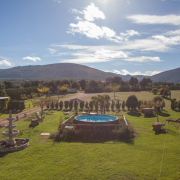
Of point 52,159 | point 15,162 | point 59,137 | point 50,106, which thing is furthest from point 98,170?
point 50,106

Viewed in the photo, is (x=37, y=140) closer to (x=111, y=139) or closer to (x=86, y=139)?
(x=86, y=139)

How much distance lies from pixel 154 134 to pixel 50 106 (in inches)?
857

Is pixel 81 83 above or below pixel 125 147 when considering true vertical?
above

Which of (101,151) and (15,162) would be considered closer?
(15,162)

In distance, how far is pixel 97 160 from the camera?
8.08 m

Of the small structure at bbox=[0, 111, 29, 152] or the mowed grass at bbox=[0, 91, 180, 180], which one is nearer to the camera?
the mowed grass at bbox=[0, 91, 180, 180]

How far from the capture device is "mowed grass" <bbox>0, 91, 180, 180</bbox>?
6.81m

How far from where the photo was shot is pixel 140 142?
34.7 feet

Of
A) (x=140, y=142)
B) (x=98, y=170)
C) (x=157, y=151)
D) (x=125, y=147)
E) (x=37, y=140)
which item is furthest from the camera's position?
(x=37, y=140)

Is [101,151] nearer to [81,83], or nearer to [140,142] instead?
[140,142]

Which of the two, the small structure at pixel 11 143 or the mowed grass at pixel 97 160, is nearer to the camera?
Result: the mowed grass at pixel 97 160

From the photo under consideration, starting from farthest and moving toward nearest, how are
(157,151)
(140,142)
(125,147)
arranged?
1. (140,142)
2. (125,147)
3. (157,151)

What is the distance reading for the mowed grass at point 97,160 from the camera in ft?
22.4

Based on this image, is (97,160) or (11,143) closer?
(97,160)
